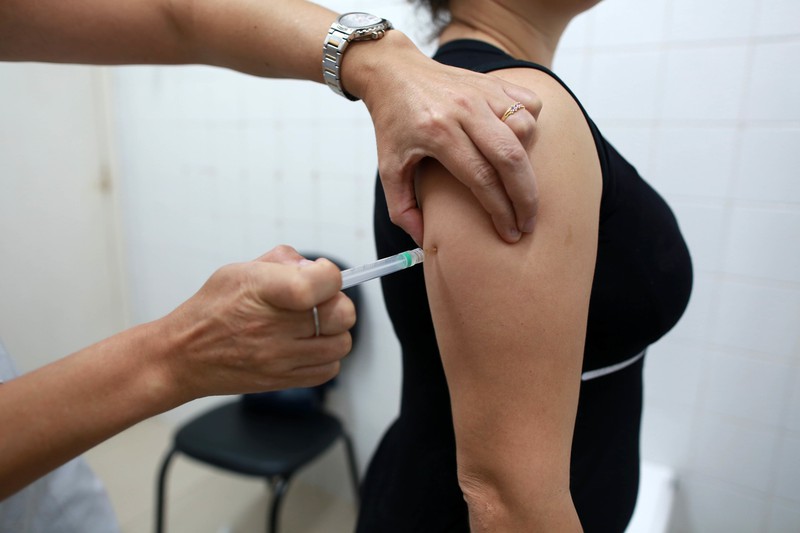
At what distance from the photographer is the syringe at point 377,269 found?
486 millimetres

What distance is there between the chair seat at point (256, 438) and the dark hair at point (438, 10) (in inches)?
47.5

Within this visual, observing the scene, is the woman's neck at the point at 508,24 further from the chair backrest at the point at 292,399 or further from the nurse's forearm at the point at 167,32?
the chair backrest at the point at 292,399

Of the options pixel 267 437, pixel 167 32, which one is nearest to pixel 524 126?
pixel 167 32

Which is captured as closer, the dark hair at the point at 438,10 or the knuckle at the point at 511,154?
the knuckle at the point at 511,154

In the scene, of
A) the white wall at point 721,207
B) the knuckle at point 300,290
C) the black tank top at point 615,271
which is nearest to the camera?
the knuckle at point 300,290

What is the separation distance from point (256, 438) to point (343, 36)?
4.33ft

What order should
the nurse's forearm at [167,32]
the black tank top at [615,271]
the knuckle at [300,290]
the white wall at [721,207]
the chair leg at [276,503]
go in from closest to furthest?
the knuckle at [300,290], the black tank top at [615,271], the nurse's forearm at [167,32], the white wall at [721,207], the chair leg at [276,503]

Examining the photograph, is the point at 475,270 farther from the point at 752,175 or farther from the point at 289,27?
the point at 752,175

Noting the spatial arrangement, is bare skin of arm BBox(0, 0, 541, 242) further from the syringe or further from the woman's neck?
the woman's neck

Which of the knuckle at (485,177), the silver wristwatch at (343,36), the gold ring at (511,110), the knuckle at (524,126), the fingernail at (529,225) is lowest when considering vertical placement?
the fingernail at (529,225)

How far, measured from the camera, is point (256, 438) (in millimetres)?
1554

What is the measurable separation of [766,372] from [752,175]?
1.48ft

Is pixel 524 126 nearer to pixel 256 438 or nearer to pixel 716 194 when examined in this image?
pixel 716 194

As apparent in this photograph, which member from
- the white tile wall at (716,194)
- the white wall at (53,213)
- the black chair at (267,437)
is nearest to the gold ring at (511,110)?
the white tile wall at (716,194)
